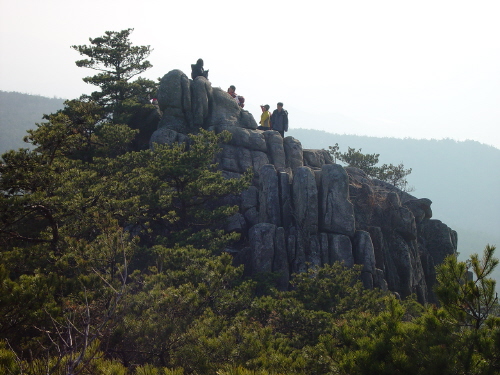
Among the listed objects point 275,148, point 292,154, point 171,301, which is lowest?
point 171,301

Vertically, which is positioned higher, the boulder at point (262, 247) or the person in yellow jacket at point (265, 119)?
the person in yellow jacket at point (265, 119)

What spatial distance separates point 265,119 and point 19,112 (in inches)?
6343

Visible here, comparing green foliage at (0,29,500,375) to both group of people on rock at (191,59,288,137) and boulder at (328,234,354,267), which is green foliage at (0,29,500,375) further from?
group of people on rock at (191,59,288,137)

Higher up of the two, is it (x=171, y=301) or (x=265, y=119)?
(x=265, y=119)

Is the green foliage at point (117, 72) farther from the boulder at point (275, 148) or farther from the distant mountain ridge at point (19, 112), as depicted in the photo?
the distant mountain ridge at point (19, 112)

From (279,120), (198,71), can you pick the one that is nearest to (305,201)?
(279,120)

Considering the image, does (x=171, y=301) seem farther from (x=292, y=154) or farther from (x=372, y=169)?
(x=372, y=169)

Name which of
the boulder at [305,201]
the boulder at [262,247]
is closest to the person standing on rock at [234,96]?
the boulder at [305,201]

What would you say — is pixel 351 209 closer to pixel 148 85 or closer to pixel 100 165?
pixel 100 165

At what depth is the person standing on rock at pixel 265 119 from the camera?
22273mm

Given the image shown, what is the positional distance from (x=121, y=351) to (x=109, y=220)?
377 cm

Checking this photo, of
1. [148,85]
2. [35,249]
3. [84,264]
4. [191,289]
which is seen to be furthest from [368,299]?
[148,85]

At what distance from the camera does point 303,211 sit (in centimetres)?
1683

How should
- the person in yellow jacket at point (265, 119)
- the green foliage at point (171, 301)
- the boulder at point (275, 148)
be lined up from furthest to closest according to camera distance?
the person in yellow jacket at point (265, 119) → the boulder at point (275, 148) → the green foliage at point (171, 301)
